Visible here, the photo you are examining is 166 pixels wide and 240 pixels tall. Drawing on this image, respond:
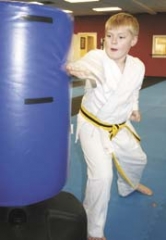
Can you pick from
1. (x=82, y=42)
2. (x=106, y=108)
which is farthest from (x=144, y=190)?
(x=82, y=42)

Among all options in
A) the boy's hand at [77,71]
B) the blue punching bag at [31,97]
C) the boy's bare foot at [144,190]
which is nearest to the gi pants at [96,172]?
the blue punching bag at [31,97]

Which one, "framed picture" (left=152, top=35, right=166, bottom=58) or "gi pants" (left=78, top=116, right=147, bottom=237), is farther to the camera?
"framed picture" (left=152, top=35, right=166, bottom=58)

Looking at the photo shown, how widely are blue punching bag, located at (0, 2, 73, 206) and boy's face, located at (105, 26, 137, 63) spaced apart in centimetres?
39

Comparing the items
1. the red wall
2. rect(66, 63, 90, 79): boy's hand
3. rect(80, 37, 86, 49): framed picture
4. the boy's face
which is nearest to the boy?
the boy's face

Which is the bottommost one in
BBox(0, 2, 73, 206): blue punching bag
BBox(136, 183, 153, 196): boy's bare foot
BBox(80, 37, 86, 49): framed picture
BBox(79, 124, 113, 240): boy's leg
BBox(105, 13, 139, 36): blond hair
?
BBox(136, 183, 153, 196): boy's bare foot

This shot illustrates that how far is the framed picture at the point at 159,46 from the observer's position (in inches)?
521

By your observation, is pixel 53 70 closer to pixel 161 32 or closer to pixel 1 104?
pixel 1 104

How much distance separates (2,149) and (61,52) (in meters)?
0.46

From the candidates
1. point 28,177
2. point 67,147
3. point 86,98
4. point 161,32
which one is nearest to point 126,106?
point 86,98

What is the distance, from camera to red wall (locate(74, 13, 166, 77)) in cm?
1309

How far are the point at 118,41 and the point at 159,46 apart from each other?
12.3 m

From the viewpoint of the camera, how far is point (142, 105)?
6.31 meters

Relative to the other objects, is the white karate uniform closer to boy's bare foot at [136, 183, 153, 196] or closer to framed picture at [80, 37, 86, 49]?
boy's bare foot at [136, 183, 153, 196]

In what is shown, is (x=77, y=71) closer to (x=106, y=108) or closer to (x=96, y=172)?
(x=106, y=108)
